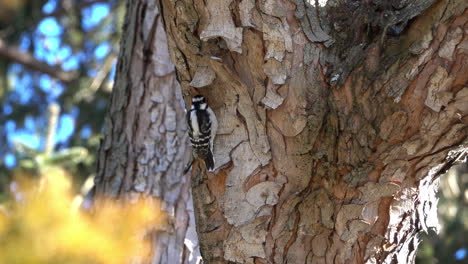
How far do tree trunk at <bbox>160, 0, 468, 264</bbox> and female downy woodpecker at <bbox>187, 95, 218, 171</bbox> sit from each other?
0.04 meters

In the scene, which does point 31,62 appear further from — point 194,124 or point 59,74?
point 194,124

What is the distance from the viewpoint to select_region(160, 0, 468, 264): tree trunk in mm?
1921

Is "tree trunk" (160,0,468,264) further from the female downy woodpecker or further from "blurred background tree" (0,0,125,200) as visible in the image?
"blurred background tree" (0,0,125,200)

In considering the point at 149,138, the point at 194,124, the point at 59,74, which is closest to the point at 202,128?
the point at 194,124

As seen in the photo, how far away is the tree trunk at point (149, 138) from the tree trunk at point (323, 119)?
0.83 metres

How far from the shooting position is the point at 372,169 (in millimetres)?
1994

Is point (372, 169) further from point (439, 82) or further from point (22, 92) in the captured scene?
point (22, 92)

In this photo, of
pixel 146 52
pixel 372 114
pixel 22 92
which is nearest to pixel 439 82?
pixel 372 114

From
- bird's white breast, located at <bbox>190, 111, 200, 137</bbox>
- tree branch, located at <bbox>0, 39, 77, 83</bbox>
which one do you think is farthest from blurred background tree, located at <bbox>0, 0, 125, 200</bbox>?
bird's white breast, located at <bbox>190, 111, 200, 137</bbox>

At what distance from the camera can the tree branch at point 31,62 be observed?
19.1ft

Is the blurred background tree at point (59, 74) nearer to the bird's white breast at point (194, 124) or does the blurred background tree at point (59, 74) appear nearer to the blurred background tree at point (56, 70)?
the blurred background tree at point (56, 70)

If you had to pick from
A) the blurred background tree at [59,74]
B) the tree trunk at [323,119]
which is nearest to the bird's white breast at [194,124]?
the tree trunk at [323,119]

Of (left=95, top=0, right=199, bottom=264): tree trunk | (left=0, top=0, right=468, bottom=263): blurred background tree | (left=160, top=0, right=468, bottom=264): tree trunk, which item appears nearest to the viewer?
(left=160, top=0, right=468, bottom=264): tree trunk

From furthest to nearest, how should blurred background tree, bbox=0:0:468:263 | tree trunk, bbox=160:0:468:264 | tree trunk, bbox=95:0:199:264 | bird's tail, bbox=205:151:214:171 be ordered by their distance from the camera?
blurred background tree, bbox=0:0:468:263, tree trunk, bbox=95:0:199:264, bird's tail, bbox=205:151:214:171, tree trunk, bbox=160:0:468:264
